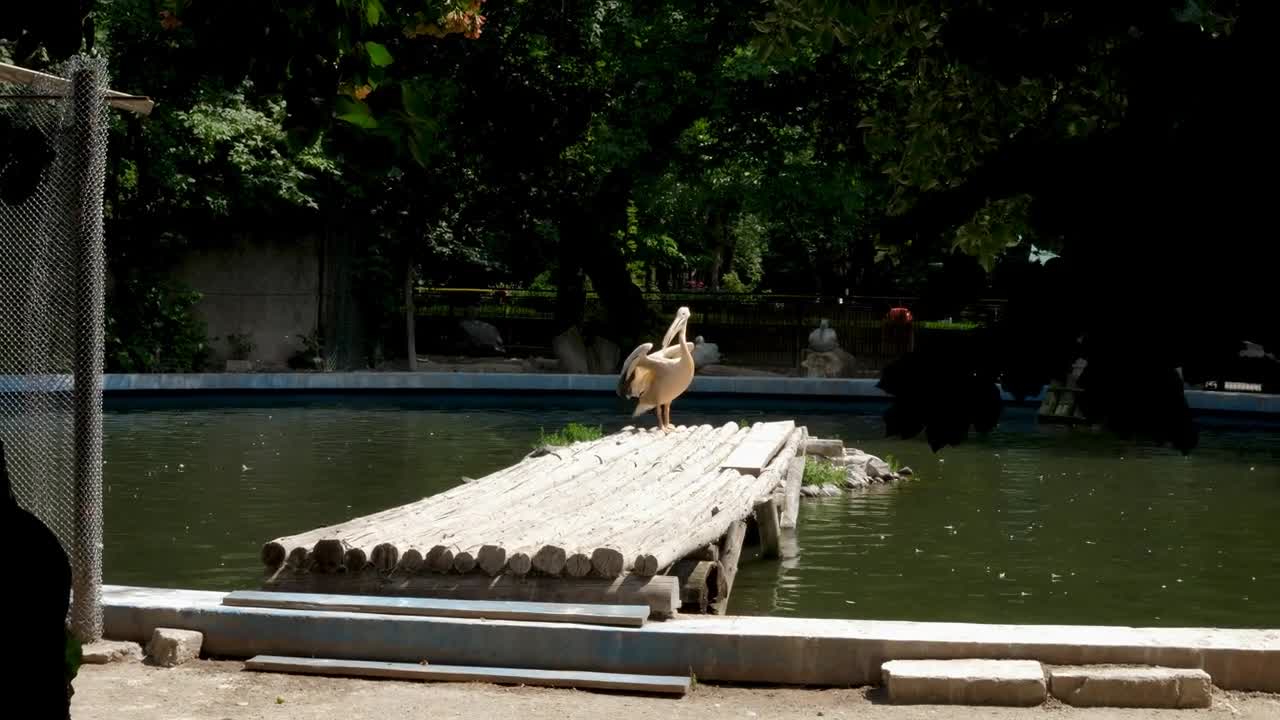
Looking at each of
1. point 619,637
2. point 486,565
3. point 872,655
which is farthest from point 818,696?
point 486,565

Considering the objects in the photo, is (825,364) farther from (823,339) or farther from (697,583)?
(697,583)

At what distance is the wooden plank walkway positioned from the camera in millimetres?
8312

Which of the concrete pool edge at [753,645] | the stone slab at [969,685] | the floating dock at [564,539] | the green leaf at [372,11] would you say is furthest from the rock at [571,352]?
the green leaf at [372,11]

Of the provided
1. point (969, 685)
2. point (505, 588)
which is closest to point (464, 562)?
point (505, 588)

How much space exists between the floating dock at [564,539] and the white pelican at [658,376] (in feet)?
8.74

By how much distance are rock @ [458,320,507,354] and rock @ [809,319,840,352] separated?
24.9 ft

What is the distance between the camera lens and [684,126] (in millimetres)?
28141

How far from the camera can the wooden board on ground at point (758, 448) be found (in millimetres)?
13289

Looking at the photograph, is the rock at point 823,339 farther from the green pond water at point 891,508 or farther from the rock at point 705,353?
the green pond water at point 891,508

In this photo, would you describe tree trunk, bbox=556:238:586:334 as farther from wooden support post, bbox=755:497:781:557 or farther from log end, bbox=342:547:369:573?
log end, bbox=342:547:369:573

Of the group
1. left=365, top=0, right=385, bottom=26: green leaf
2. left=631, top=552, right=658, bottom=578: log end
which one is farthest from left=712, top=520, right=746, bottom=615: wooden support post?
left=365, top=0, right=385, bottom=26: green leaf

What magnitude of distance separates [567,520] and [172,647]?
2520mm

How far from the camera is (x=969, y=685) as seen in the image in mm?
7371

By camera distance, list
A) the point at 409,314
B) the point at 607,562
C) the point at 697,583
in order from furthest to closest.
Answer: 1. the point at 409,314
2. the point at 697,583
3. the point at 607,562
